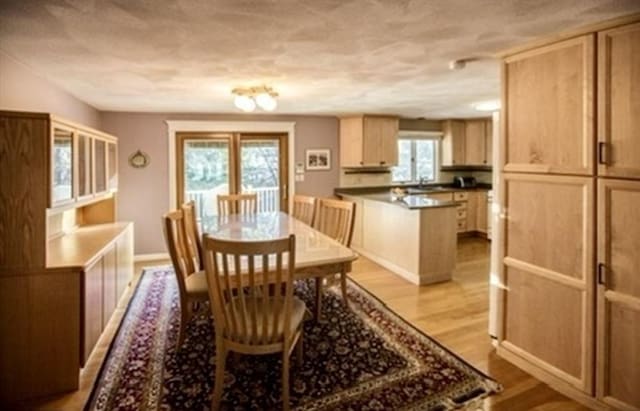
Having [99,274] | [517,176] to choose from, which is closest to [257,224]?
[99,274]

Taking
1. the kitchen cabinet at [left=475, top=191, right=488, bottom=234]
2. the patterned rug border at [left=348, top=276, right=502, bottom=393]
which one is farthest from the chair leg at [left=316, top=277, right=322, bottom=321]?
the kitchen cabinet at [left=475, top=191, right=488, bottom=234]

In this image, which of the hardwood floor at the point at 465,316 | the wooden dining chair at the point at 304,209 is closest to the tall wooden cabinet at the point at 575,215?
the hardwood floor at the point at 465,316

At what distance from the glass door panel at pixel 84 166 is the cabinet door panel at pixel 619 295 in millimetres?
3503

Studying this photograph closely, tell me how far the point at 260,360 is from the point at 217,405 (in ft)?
1.95

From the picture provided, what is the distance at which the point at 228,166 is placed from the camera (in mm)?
5645

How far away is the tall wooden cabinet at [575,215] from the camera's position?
198 centimetres

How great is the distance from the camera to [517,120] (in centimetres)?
254

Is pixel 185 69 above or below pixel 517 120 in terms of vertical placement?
above

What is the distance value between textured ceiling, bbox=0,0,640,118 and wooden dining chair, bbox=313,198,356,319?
1.11 meters

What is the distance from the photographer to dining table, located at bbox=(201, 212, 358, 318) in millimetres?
2520

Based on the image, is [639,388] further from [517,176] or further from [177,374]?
[177,374]

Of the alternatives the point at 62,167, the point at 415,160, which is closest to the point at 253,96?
the point at 62,167

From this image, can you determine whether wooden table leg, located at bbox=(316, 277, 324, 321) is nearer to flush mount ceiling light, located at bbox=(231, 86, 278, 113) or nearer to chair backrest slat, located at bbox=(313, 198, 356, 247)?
chair backrest slat, located at bbox=(313, 198, 356, 247)

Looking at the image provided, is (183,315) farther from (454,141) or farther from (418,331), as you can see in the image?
(454,141)
